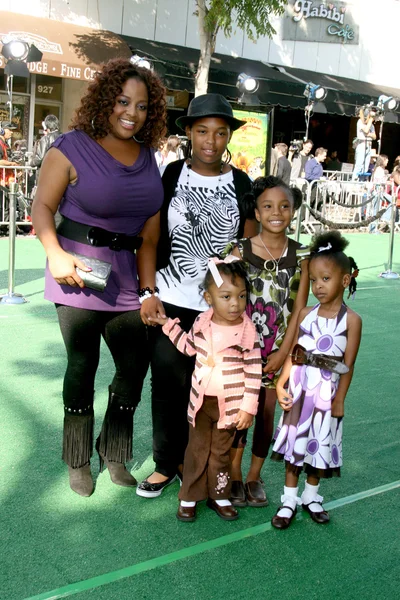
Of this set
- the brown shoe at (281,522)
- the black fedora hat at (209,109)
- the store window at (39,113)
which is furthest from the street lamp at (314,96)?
the brown shoe at (281,522)

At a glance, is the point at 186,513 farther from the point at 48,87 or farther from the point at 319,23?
the point at 319,23

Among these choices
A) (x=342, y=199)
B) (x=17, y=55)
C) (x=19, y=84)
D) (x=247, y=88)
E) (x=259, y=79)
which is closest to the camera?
(x=17, y=55)

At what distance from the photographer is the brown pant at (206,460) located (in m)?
3.64

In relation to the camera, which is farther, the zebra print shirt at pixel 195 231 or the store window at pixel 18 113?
the store window at pixel 18 113

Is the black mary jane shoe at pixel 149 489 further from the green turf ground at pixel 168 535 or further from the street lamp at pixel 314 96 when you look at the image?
the street lamp at pixel 314 96

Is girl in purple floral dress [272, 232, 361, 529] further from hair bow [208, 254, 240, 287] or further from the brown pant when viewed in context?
hair bow [208, 254, 240, 287]

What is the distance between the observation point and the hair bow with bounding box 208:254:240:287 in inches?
137

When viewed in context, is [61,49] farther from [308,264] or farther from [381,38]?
[308,264]

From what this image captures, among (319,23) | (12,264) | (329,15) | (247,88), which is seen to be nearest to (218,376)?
(12,264)

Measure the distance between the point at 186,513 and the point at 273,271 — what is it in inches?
47.3

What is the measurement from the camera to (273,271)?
3.74 meters

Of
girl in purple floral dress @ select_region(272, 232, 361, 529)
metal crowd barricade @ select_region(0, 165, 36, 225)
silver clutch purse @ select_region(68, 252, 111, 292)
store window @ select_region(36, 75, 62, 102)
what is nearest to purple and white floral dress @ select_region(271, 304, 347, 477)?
girl in purple floral dress @ select_region(272, 232, 361, 529)

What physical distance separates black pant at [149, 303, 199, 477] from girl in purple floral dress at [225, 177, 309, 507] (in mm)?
308

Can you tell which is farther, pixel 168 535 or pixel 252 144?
pixel 252 144
